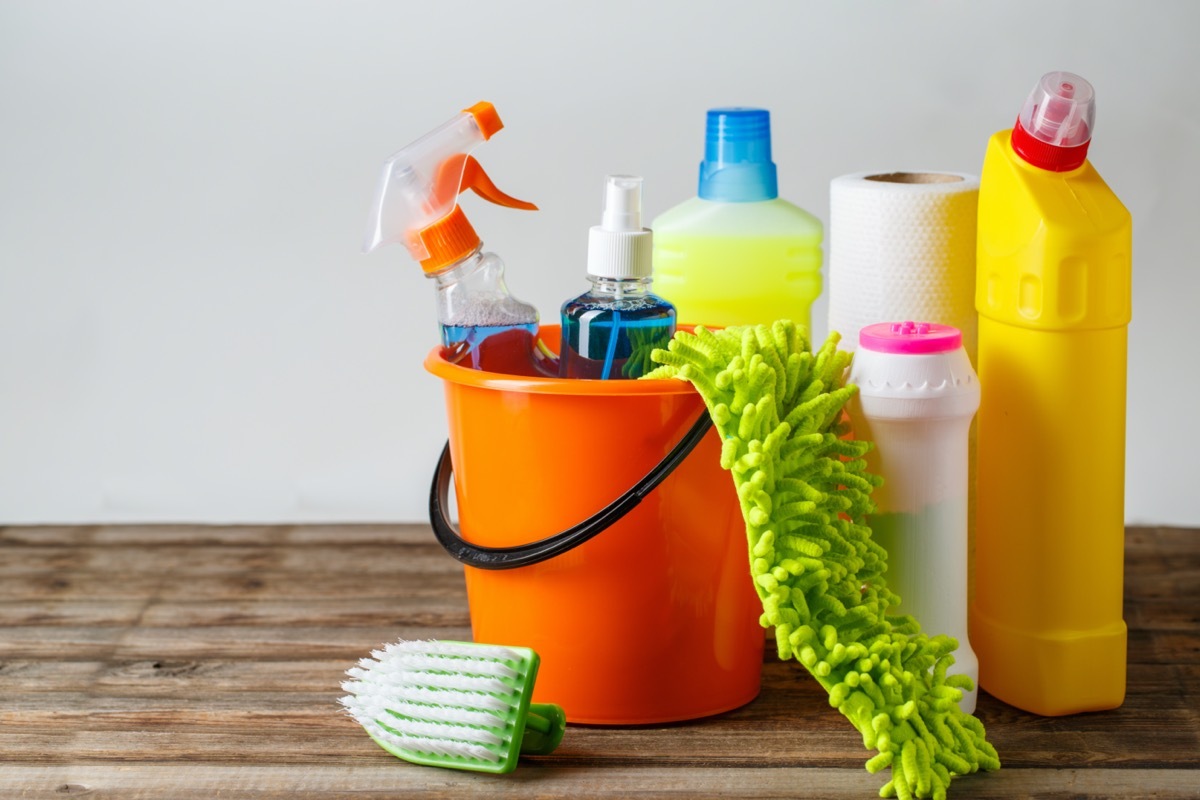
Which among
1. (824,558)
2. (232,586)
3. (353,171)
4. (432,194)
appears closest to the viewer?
(824,558)

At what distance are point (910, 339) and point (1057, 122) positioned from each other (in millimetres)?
153

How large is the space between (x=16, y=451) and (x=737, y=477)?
0.87 m

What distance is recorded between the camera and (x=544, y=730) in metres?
0.76

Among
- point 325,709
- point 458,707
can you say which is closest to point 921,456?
point 458,707

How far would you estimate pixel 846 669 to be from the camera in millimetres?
691

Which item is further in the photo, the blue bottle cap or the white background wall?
the white background wall

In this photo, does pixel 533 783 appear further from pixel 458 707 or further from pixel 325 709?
pixel 325 709

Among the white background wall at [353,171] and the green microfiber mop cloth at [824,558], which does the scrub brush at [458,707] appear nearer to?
the green microfiber mop cloth at [824,558]

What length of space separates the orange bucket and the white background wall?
1.44 feet

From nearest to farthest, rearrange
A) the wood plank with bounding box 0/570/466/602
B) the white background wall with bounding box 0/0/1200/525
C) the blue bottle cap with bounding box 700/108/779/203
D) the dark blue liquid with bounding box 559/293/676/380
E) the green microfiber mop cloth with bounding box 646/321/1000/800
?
1. the green microfiber mop cloth with bounding box 646/321/1000/800
2. the dark blue liquid with bounding box 559/293/676/380
3. the blue bottle cap with bounding box 700/108/779/203
4. the wood plank with bounding box 0/570/466/602
5. the white background wall with bounding box 0/0/1200/525

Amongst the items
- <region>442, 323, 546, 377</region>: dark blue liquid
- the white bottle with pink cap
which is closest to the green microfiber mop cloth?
the white bottle with pink cap

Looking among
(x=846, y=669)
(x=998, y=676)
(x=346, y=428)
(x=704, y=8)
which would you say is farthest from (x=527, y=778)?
(x=704, y=8)

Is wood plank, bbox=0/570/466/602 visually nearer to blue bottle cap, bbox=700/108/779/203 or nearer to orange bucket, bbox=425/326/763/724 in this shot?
orange bucket, bbox=425/326/763/724

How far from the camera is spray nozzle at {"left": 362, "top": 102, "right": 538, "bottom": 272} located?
79 cm
